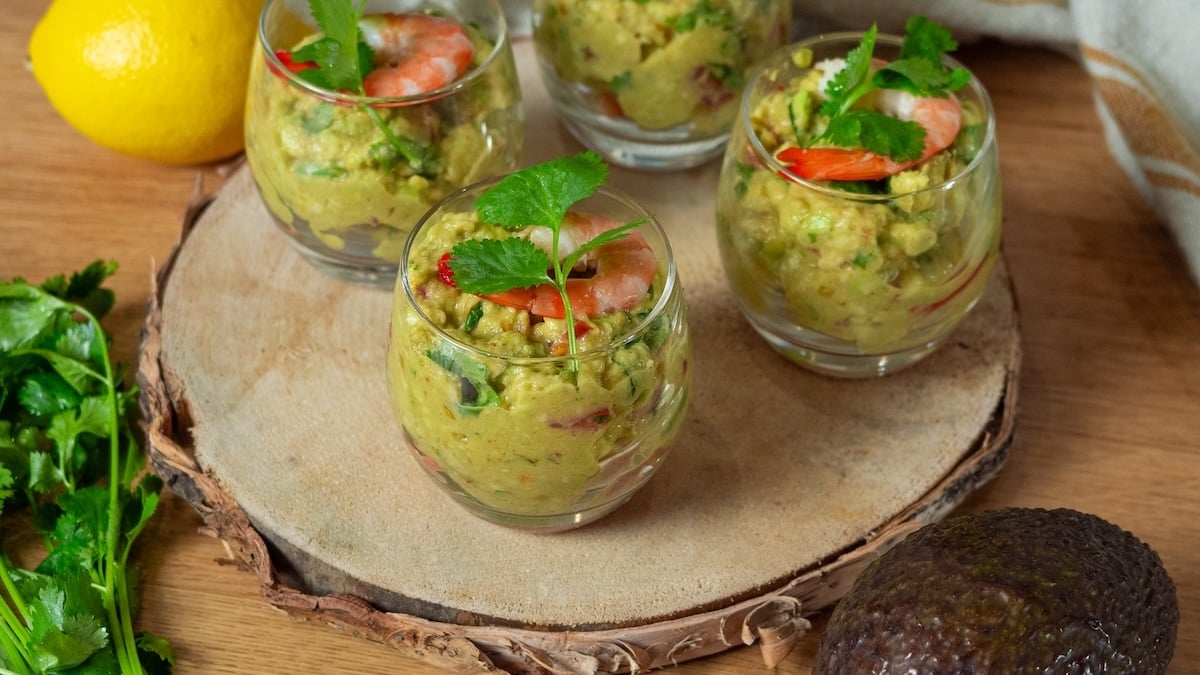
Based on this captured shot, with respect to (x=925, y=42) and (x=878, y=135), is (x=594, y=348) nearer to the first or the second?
(x=878, y=135)

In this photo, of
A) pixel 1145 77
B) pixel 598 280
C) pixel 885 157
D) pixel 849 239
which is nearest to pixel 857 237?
pixel 849 239

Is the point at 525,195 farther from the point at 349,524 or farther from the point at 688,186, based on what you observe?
the point at 688,186

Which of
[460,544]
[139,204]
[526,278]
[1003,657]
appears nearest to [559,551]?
[460,544]

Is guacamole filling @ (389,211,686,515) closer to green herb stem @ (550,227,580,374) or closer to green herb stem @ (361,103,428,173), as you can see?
green herb stem @ (550,227,580,374)

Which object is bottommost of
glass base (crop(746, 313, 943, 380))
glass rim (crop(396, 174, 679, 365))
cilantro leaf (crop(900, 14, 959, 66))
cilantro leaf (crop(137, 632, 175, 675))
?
cilantro leaf (crop(137, 632, 175, 675))

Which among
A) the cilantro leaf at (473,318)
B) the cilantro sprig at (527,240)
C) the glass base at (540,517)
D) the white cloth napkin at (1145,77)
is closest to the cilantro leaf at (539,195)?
the cilantro sprig at (527,240)

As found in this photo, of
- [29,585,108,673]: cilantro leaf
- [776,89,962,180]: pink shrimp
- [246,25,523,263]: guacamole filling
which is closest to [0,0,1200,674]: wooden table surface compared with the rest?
[29,585,108,673]: cilantro leaf
